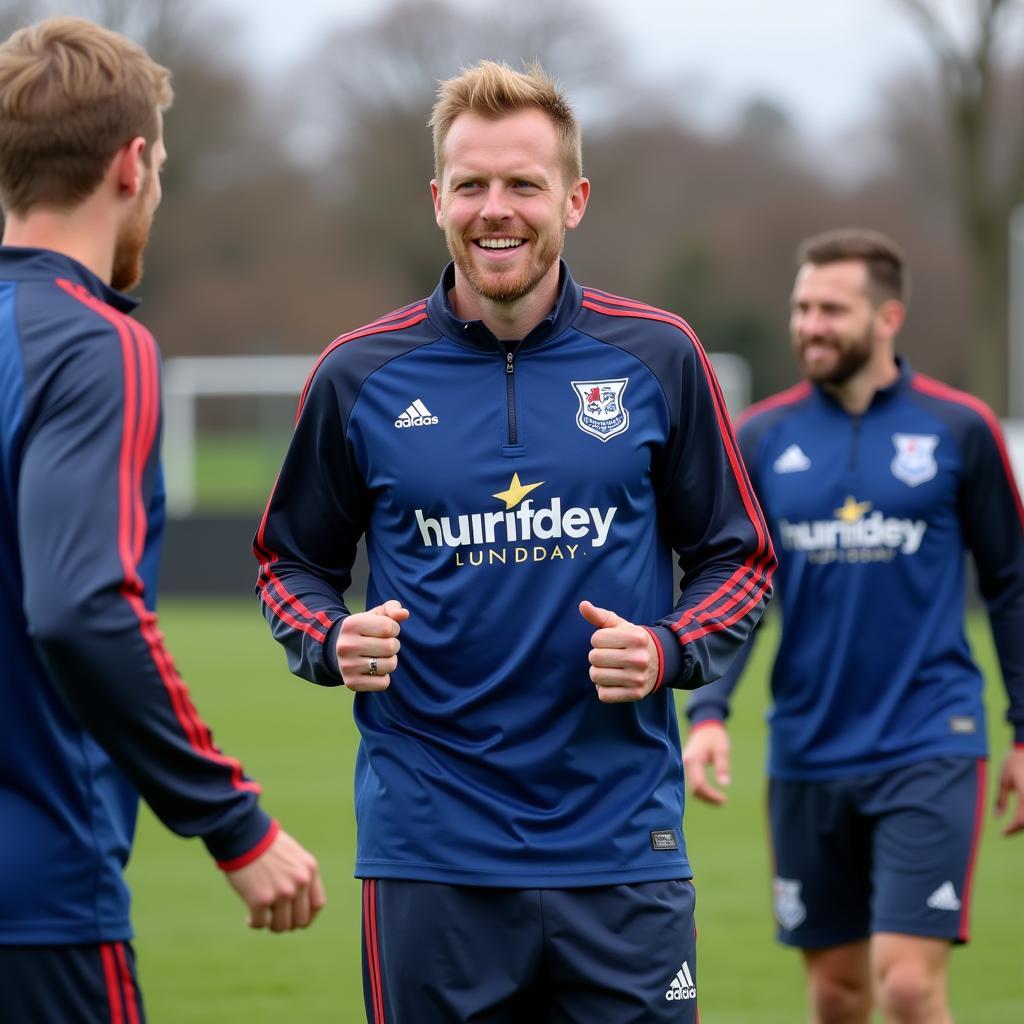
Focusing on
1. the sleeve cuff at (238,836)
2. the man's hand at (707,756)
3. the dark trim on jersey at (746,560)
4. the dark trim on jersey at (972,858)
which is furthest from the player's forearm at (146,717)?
the dark trim on jersey at (972,858)

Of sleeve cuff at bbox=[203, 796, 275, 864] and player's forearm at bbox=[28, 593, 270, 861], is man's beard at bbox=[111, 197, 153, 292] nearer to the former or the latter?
player's forearm at bbox=[28, 593, 270, 861]

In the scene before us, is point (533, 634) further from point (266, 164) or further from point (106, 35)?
point (266, 164)

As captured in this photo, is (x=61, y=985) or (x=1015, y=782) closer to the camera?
(x=61, y=985)

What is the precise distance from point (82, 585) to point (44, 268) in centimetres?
57

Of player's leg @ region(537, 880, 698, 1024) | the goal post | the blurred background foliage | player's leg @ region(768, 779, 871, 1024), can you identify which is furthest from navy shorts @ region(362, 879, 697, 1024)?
the blurred background foliage

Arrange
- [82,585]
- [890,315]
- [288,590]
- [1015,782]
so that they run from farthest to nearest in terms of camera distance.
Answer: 1. [890,315]
2. [1015,782]
3. [288,590]
4. [82,585]

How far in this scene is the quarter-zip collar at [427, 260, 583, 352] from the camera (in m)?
3.59

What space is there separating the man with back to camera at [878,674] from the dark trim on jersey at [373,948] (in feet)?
5.60

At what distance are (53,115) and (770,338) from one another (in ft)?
134

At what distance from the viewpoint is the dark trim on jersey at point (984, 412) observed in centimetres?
531

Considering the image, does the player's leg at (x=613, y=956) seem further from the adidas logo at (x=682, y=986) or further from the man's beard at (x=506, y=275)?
the man's beard at (x=506, y=275)

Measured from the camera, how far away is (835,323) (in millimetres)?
5637

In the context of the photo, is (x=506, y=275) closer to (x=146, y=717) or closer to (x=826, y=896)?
(x=146, y=717)

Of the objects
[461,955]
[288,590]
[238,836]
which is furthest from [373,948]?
[238,836]
